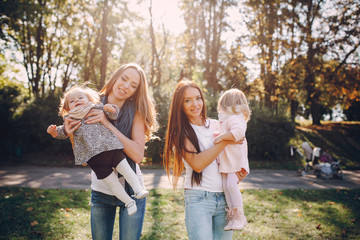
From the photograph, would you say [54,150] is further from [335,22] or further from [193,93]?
[335,22]

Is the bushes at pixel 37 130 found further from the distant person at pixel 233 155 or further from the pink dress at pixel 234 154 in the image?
the pink dress at pixel 234 154

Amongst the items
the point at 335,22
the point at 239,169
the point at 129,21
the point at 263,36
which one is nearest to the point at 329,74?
the point at 335,22

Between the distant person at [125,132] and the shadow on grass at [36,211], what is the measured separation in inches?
121

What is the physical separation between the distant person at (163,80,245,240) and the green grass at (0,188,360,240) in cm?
279

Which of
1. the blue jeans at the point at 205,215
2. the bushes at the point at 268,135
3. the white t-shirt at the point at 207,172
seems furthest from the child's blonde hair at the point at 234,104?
the bushes at the point at 268,135

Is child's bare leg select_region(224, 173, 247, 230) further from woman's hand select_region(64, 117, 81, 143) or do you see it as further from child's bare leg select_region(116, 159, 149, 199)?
woman's hand select_region(64, 117, 81, 143)

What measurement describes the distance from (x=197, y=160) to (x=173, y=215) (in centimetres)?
402

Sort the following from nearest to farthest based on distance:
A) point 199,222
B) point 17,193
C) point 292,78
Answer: point 199,222, point 17,193, point 292,78

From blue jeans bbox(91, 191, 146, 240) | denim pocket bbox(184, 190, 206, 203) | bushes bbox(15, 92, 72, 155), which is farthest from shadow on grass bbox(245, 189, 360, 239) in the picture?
bushes bbox(15, 92, 72, 155)

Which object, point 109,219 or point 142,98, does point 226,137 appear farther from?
point 109,219

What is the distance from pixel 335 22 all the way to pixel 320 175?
13.2 m

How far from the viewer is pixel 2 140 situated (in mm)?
13461

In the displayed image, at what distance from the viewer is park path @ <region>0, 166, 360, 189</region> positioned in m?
8.48

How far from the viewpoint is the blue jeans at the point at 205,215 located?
2.42 m
